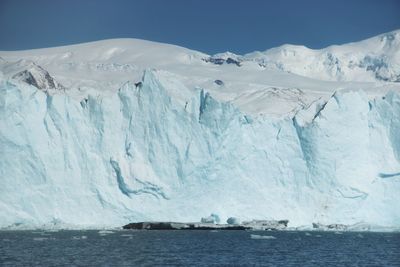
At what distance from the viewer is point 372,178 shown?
5034 cm

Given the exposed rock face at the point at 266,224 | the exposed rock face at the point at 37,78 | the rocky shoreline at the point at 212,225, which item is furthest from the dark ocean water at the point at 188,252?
the exposed rock face at the point at 37,78

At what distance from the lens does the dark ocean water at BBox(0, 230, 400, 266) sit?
88.1 ft

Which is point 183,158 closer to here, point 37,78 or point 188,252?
point 188,252

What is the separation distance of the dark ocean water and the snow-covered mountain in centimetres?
514

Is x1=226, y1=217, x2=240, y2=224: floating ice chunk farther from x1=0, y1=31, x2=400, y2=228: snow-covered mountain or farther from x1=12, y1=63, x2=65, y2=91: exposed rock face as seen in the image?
x1=12, y1=63, x2=65, y2=91: exposed rock face

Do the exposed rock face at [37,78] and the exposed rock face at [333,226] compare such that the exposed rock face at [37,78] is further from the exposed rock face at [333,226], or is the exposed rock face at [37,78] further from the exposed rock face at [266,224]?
the exposed rock face at [333,226]

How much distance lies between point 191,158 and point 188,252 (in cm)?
1747

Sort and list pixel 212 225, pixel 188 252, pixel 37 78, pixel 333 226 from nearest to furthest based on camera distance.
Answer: pixel 188 252 → pixel 212 225 → pixel 333 226 → pixel 37 78

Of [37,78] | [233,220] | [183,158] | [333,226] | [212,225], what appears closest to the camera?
[212,225]

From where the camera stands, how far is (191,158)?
48531mm

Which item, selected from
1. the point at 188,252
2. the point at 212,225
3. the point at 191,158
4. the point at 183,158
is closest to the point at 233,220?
the point at 212,225

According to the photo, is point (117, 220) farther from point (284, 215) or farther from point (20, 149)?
point (284, 215)

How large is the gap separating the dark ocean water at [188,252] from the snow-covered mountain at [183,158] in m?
5.14

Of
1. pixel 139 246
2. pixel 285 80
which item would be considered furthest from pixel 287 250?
pixel 285 80
